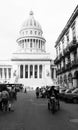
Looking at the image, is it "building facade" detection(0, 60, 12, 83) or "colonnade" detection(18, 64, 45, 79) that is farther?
"building facade" detection(0, 60, 12, 83)

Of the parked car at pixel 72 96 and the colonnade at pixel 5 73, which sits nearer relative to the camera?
the parked car at pixel 72 96

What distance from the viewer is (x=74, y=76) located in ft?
103

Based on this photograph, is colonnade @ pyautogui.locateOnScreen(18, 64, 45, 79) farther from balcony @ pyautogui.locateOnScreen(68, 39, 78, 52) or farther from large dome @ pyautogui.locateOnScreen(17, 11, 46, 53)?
balcony @ pyautogui.locateOnScreen(68, 39, 78, 52)

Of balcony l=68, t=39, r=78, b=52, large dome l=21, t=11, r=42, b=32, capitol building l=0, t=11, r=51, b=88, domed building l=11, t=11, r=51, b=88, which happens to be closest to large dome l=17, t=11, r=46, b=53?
large dome l=21, t=11, r=42, b=32

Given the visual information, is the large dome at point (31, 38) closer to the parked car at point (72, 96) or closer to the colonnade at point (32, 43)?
the colonnade at point (32, 43)

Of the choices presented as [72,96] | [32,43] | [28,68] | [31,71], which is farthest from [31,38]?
[72,96]

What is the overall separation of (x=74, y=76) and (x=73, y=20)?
9.42 meters

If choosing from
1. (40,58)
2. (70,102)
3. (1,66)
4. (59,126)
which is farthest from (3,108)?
(1,66)

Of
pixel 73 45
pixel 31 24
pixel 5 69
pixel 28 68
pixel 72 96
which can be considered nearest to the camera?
pixel 72 96

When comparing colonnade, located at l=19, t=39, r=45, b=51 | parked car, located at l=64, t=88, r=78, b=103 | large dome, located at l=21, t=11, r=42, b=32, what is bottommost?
parked car, located at l=64, t=88, r=78, b=103

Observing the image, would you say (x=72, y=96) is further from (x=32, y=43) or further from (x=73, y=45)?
(x=32, y=43)

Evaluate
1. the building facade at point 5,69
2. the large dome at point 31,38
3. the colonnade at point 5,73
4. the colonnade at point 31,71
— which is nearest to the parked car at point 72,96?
the colonnade at point 31,71

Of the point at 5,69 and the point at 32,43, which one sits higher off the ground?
the point at 32,43

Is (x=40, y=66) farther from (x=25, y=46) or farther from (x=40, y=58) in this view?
(x=25, y=46)
